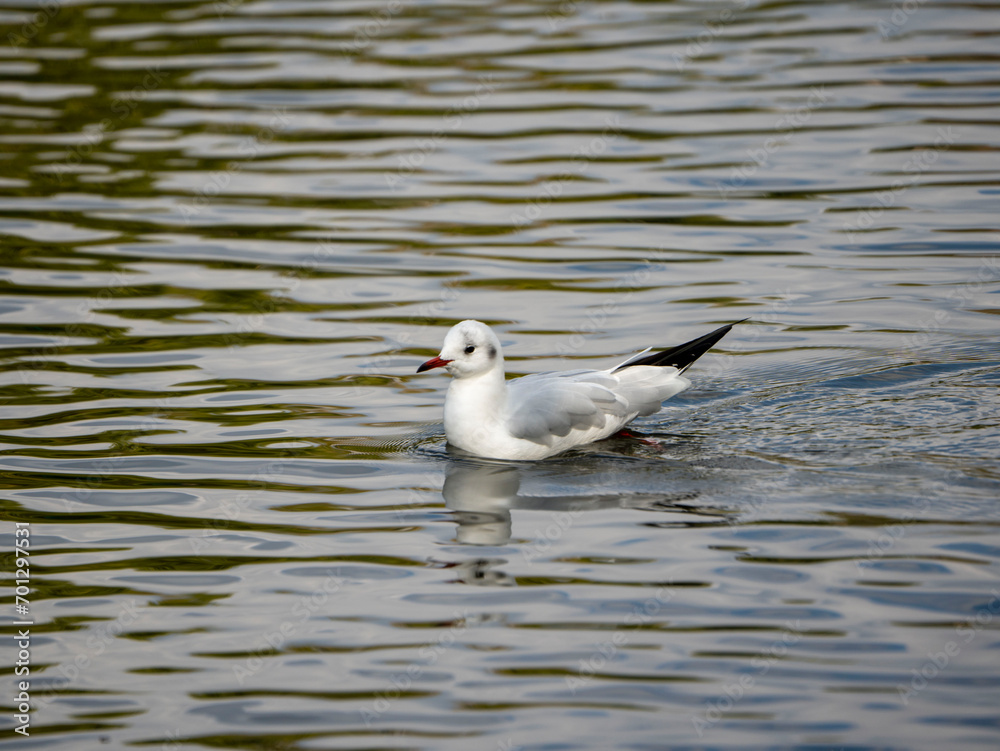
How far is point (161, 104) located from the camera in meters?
16.5

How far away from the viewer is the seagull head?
7898 millimetres

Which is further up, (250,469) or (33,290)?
(33,290)

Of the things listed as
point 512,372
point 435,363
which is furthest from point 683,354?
point 435,363

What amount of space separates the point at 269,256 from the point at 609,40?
8.12 m

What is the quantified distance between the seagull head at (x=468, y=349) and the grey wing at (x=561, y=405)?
32cm

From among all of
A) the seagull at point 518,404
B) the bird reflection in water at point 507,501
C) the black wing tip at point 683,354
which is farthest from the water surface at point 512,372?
the black wing tip at point 683,354

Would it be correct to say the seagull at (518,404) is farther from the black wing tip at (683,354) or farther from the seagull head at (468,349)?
the black wing tip at (683,354)

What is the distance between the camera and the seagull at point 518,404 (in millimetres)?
7902

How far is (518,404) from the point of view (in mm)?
7945

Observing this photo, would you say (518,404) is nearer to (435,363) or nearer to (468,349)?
(468,349)

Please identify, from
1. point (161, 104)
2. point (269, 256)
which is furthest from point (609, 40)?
point (269, 256)

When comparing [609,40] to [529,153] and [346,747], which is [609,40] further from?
[346,747]

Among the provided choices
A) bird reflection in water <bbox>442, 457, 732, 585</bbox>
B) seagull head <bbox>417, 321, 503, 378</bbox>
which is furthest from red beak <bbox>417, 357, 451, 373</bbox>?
bird reflection in water <bbox>442, 457, 732, 585</bbox>

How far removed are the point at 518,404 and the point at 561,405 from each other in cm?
27
